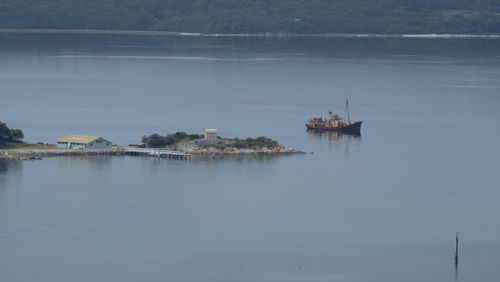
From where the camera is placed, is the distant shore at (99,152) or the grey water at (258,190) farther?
the distant shore at (99,152)

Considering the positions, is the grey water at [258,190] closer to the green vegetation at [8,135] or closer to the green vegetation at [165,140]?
the green vegetation at [165,140]

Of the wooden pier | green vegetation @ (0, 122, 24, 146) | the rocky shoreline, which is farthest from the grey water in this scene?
green vegetation @ (0, 122, 24, 146)

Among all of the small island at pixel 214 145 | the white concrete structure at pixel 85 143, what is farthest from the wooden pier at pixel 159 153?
the white concrete structure at pixel 85 143

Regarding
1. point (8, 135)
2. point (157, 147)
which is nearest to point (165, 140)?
point (157, 147)

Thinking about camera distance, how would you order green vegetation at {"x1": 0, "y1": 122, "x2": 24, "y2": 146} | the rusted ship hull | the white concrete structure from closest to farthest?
1. green vegetation at {"x1": 0, "y1": 122, "x2": 24, "y2": 146}
2. the white concrete structure
3. the rusted ship hull

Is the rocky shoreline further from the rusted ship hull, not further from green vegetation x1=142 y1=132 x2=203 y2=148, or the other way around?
the rusted ship hull

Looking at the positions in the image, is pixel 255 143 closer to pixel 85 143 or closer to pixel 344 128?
pixel 85 143
